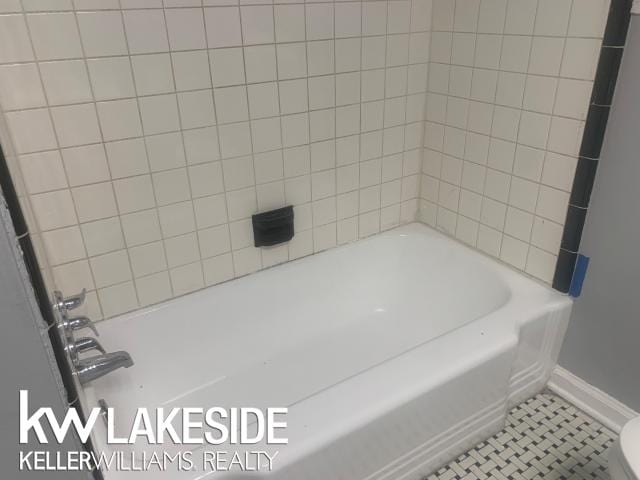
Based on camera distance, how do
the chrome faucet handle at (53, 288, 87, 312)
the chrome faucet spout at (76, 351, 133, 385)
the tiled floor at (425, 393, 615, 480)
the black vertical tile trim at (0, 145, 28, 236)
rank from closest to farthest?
the black vertical tile trim at (0, 145, 28, 236) → the chrome faucet handle at (53, 288, 87, 312) → the chrome faucet spout at (76, 351, 133, 385) → the tiled floor at (425, 393, 615, 480)

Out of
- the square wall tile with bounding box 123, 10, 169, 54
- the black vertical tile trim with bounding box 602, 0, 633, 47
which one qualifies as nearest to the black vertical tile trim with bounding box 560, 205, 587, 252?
the black vertical tile trim with bounding box 602, 0, 633, 47

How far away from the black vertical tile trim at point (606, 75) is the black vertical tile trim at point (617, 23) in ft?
0.06

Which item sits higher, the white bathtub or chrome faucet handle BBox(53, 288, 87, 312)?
chrome faucet handle BBox(53, 288, 87, 312)

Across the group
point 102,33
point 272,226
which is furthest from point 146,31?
point 272,226

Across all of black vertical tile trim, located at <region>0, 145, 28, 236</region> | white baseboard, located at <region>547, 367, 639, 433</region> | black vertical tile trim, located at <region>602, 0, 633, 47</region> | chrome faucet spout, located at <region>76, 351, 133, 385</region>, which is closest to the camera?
black vertical tile trim, located at <region>0, 145, 28, 236</region>

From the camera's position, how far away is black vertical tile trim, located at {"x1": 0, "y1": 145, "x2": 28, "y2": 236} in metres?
0.54

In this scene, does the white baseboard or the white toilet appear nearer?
the white toilet

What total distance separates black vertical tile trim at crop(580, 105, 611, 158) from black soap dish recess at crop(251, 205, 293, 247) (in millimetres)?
929

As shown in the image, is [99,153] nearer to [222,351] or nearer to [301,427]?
[222,351]

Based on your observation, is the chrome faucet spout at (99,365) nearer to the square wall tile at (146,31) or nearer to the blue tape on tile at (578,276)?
the square wall tile at (146,31)

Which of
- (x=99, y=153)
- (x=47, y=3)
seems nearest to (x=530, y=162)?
(x=99, y=153)

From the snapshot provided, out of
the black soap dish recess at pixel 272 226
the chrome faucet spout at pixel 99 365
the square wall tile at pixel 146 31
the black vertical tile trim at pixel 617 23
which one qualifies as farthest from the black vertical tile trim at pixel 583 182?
the chrome faucet spout at pixel 99 365

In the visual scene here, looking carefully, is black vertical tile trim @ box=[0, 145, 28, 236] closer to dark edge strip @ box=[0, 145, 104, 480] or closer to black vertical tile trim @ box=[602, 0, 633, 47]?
dark edge strip @ box=[0, 145, 104, 480]

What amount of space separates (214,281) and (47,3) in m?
0.91
